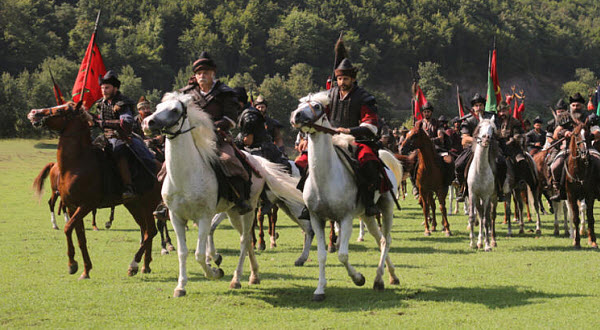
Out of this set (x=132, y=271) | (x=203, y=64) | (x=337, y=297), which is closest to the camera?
(x=337, y=297)

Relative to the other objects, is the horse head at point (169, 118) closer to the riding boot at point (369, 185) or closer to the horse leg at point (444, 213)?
the riding boot at point (369, 185)

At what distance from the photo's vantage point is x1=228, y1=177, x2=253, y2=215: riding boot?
9.39 metres

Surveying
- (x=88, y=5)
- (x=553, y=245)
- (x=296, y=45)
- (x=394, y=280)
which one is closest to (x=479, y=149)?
(x=553, y=245)

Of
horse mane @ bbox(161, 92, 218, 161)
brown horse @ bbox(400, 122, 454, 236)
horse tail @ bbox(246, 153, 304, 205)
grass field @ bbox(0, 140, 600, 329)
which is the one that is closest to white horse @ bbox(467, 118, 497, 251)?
grass field @ bbox(0, 140, 600, 329)

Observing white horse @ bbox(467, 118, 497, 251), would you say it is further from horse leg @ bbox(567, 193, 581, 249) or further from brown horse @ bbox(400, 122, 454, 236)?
brown horse @ bbox(400, 122, 454, 236)

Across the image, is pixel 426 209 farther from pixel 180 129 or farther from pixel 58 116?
pixel 180 129

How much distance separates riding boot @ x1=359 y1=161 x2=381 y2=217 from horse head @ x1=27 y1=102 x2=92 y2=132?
4.81 m

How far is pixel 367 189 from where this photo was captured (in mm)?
9203

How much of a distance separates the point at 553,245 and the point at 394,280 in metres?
6.15

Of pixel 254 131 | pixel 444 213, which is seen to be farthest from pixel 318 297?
pixel 444 213

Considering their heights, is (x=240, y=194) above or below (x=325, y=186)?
below

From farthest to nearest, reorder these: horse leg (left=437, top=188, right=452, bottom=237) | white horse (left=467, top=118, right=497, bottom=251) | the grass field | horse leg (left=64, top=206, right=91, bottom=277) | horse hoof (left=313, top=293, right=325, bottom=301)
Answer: horse leg (left=437, top=188, right=452, bottom=237) < white horse (left=467, top=118, right=497, bottom=251) < horse leg (left=64, top=206, right=91, bottom=277) < horse hoof (left=313, top=293, right=325, bottom=301) < the grass field

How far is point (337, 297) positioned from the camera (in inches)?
→ 360

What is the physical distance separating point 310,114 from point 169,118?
1790 mm
